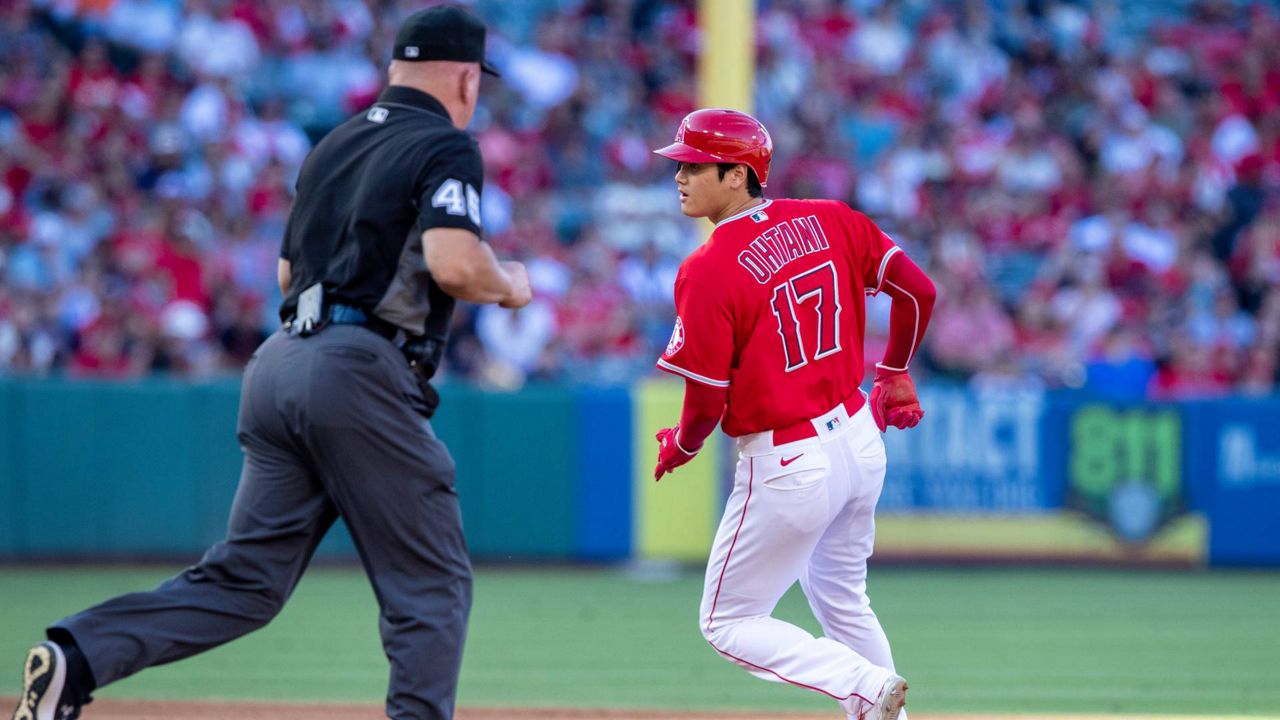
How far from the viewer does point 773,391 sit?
13.7 ft

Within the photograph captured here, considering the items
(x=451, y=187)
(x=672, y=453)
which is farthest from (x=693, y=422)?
(x=451, y=187)

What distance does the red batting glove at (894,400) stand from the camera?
4555 mm

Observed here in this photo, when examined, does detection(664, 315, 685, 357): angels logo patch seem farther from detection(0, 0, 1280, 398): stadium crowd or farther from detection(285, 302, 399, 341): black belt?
detection(0, 0, 1280, 398): stadium crowd

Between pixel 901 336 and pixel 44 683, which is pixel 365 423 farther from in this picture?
pixel 901 336

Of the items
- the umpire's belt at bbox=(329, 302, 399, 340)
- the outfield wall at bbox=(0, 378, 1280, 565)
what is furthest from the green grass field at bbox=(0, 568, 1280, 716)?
the umpire's belt at bbox=(329, 302, 399, 340)

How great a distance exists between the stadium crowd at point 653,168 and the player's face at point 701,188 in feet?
22.0

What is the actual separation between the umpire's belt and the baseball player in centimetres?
80

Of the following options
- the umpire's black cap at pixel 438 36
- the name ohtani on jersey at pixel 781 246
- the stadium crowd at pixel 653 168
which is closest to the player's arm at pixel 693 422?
the name ohtani on jersey at pixel 781 246

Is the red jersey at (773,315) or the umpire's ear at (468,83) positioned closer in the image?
the umpire's ear at (468,83)

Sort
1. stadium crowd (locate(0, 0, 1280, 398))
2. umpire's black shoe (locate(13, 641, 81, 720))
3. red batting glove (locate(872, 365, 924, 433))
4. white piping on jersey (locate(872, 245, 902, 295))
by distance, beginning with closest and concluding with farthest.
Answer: umpire's black shoe (locate(13, 641, 81, 720))
white piping on jersey (locate(872, 245, 902, 295))
red batting glove (locate(872, 365, 924, 433))
stadium crowd (locate(0, 0, 1280, 398))

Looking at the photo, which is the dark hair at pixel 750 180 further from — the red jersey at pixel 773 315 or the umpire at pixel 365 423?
the umpire at pixel 365 423

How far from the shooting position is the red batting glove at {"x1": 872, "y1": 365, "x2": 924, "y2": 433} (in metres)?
4.55

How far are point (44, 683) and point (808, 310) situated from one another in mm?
2159

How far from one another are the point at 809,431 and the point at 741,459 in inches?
8.7
